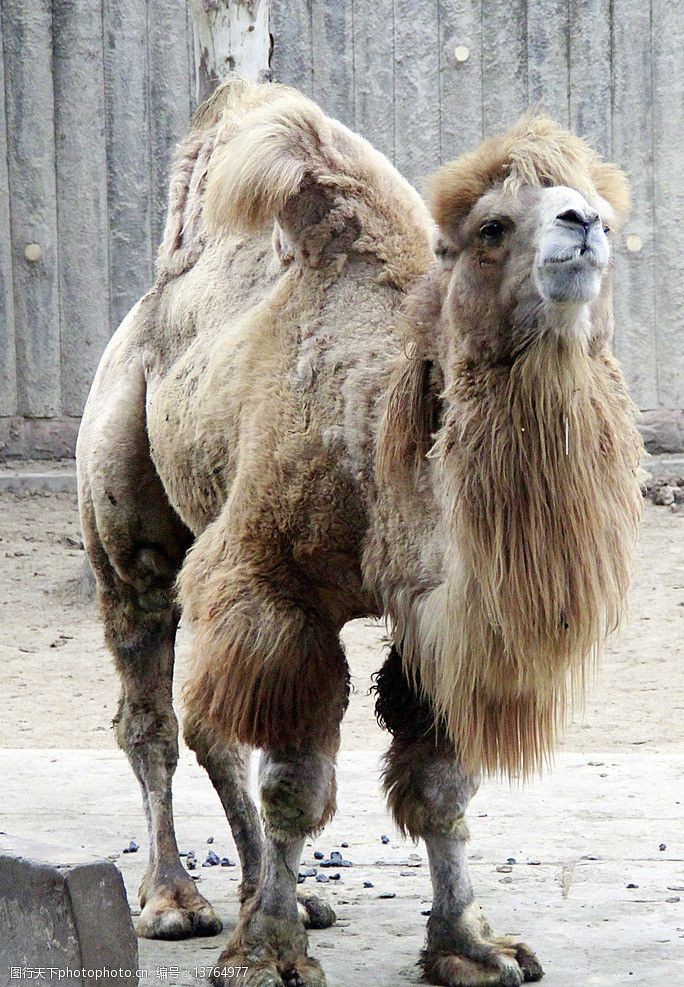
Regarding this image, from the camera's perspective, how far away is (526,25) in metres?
9.63

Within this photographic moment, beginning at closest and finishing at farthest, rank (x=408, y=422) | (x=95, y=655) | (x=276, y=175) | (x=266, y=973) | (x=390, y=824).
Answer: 1. (x=408, y=422)
2. (x=266, y=973)
3. (x=276, y=175)
4. (x=390, y=824)
5. (x=95, y=655)

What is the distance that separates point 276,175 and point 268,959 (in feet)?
5.87

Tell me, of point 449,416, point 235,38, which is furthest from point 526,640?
point 235,38

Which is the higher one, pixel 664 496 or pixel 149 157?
pixel 149 157

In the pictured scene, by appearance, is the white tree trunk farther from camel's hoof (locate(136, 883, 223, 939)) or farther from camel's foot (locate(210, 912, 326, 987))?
camel's foot (locate(210, 912, 326, 987))

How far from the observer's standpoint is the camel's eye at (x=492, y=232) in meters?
3.01

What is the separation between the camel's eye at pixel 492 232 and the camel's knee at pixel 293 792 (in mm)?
1251

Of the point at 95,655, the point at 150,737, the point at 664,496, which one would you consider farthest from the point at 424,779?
the point at 664,496

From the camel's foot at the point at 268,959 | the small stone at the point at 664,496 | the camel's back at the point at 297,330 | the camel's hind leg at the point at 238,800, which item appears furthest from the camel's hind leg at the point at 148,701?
the small stone at the point at 664,496

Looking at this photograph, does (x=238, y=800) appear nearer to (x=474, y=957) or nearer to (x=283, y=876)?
(x=283, y=876)

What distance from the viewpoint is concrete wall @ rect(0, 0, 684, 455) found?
31.6 ft

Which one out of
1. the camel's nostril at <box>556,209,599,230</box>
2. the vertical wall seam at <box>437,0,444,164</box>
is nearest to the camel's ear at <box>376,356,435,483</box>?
the camel's nostril at <box>556,209,599,230</box>

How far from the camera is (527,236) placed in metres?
2.94

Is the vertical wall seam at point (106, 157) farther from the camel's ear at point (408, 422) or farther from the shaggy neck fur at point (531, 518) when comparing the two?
the shaggy neck fur at point (531, 518)
